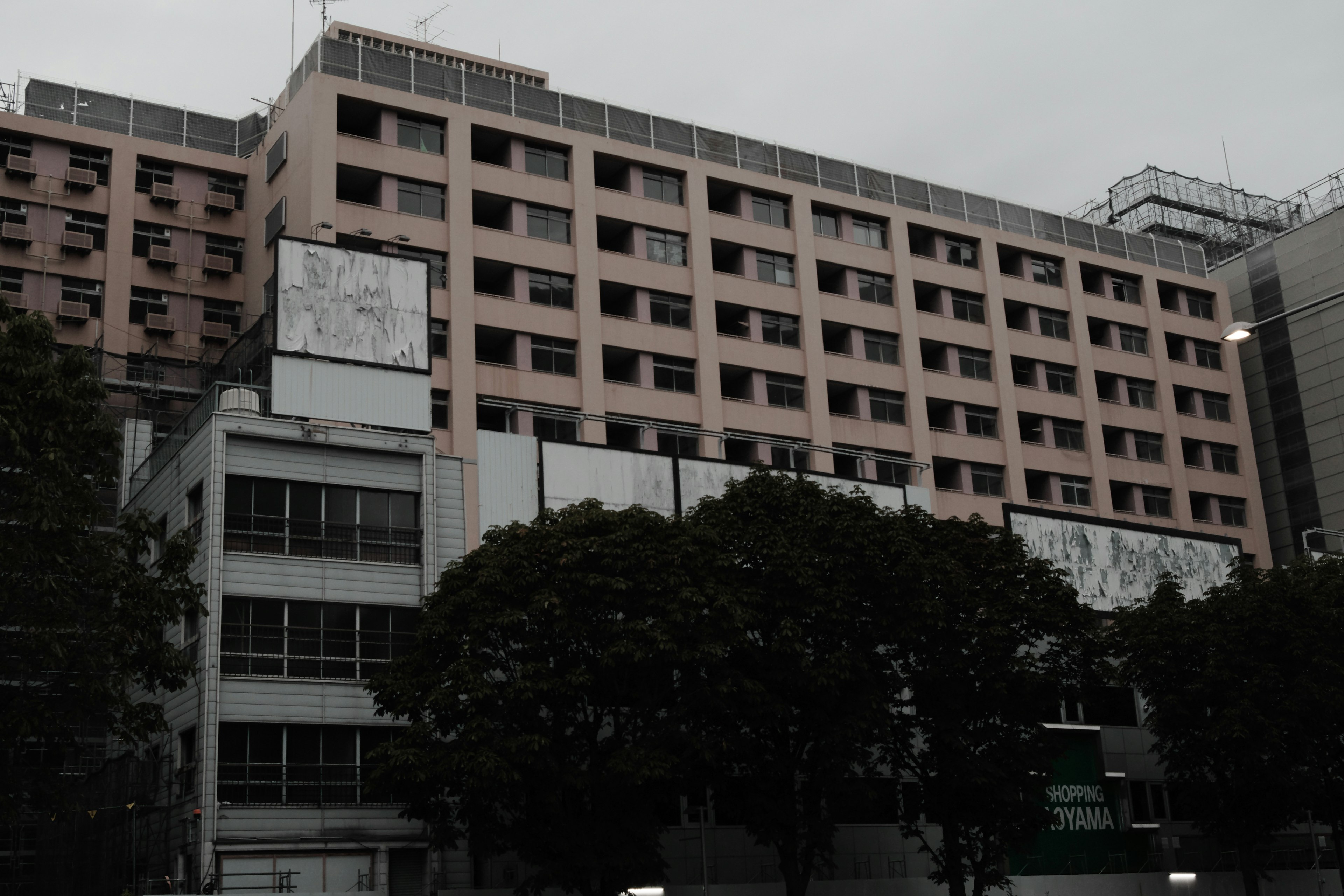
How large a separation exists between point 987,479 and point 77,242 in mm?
47838

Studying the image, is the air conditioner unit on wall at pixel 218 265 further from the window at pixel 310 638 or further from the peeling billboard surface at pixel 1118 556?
the peeling billboard surface at pixel 1118 556

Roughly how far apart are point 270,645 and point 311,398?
26.2ft

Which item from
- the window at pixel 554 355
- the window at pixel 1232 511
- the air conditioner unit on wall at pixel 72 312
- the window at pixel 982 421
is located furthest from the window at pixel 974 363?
the air conditioner unit on wall at pixel 72 312

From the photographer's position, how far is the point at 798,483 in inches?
1821

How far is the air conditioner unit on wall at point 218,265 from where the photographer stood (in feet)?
237

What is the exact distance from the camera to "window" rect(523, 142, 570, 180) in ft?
229

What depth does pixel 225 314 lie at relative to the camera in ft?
237

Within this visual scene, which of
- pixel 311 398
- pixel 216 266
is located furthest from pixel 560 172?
pixel 311 398

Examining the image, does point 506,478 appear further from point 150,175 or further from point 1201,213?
point 1201,213

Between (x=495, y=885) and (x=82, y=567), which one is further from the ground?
(x=82, y=567)

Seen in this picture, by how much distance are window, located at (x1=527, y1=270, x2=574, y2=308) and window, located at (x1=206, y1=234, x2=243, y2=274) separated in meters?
16.4

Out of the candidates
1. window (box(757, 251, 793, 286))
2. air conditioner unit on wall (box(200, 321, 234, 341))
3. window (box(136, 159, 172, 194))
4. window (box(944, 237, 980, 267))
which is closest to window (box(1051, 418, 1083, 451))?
window (box(944, 237, 980, 267))

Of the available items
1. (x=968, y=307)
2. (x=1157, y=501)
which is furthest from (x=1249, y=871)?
(x=968, y=307)

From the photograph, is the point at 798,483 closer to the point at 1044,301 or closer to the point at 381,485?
the point at 381,485
